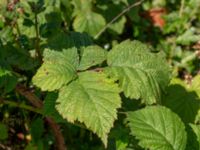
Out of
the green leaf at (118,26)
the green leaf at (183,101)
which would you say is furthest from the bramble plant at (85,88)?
the green leaf at (118,26)

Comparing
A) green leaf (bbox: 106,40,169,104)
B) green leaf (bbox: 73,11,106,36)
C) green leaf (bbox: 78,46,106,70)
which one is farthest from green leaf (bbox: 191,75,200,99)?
green leaf (bbox: 73,11,106,36)

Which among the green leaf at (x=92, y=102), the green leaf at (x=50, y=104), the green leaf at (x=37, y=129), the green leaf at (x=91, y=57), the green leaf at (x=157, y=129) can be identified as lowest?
the green leaf at (x=37, y=129)

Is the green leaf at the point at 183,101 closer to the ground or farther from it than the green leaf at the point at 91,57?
closer to the ground

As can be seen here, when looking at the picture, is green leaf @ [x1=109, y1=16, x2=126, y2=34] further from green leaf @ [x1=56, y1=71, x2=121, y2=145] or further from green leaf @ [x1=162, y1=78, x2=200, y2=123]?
green leaf @ [x1=56, y1=71, x2=121, y2=145]

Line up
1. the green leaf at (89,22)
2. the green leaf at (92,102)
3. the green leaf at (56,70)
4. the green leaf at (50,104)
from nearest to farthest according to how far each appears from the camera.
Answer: the green leaf at (92,102) → the green leaf at (56,70) → the green leaf at (50,104) → the green leaf at (89,22)

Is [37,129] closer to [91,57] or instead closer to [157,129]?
[91,57]

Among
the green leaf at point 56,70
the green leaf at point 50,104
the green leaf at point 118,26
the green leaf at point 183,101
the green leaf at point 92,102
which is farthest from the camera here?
the green leaf at point 118,26

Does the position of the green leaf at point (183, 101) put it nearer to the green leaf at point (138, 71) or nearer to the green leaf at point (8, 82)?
the green leaf at point (138, 71)
